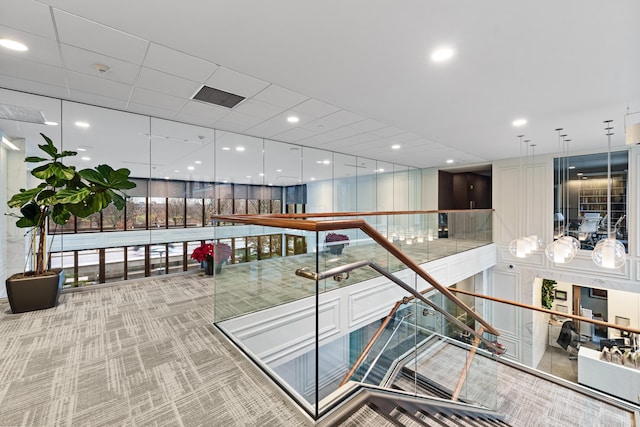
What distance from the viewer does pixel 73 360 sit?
216 centimetres

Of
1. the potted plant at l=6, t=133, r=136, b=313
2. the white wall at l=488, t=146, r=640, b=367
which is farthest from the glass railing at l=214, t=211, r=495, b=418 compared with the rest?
the white wall at l=488, t=146, r=640, b=367

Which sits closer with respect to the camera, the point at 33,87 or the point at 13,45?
the point at 13,45

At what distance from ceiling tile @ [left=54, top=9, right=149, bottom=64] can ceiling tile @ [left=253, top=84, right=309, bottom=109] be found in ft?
4.25

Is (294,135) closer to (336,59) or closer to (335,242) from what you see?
(336,59)

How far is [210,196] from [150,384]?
3.93 metres

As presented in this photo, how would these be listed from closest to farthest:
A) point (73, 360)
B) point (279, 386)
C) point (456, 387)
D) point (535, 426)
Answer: point (279, 386) < point (73, 360) < point (535, 426) < point (456, 387)

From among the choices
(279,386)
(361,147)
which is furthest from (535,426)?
(361,147)

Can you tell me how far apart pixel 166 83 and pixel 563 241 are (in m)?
Result: 5.68

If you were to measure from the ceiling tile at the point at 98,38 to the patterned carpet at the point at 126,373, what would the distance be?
2.61 meters

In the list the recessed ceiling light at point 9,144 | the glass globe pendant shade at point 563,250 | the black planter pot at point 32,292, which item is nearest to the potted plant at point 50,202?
the black planter pot at point 32,292

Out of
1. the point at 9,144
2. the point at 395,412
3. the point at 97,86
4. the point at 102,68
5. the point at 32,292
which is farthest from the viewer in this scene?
the point at 9,144

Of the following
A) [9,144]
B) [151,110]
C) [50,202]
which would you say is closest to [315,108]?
[151,110]

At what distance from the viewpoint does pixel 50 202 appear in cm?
288

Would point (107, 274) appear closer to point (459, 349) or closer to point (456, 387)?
point (456, 387)
